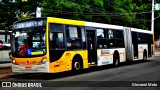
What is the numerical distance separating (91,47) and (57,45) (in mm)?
4108

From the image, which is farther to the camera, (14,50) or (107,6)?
(107,6)

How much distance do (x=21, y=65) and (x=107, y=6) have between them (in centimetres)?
3474

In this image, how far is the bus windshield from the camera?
16.6 metres

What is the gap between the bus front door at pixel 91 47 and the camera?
810 inches

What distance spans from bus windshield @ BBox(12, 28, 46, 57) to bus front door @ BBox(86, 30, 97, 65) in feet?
14.5

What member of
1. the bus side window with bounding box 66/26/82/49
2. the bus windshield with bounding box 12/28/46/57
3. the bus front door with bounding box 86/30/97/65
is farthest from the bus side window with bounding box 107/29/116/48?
the bus windshield with bounding box 12/28/46/57

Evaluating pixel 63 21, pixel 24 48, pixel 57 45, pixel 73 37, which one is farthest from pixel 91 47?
pixel 24 48

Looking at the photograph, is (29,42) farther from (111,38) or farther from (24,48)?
(111,38)

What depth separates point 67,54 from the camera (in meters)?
17.9

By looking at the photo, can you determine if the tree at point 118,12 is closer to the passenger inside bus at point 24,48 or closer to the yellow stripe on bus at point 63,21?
the yellow stripe on bus at point 63,21

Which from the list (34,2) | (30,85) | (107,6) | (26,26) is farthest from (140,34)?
(34,2)

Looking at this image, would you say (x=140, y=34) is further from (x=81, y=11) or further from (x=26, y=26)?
(x=26, y=26)

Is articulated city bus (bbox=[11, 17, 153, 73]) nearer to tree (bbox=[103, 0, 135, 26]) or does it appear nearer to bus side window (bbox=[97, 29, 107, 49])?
bus side window (bbox=[97, 29, 107, 49])

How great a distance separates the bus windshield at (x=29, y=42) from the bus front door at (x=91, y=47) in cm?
443
